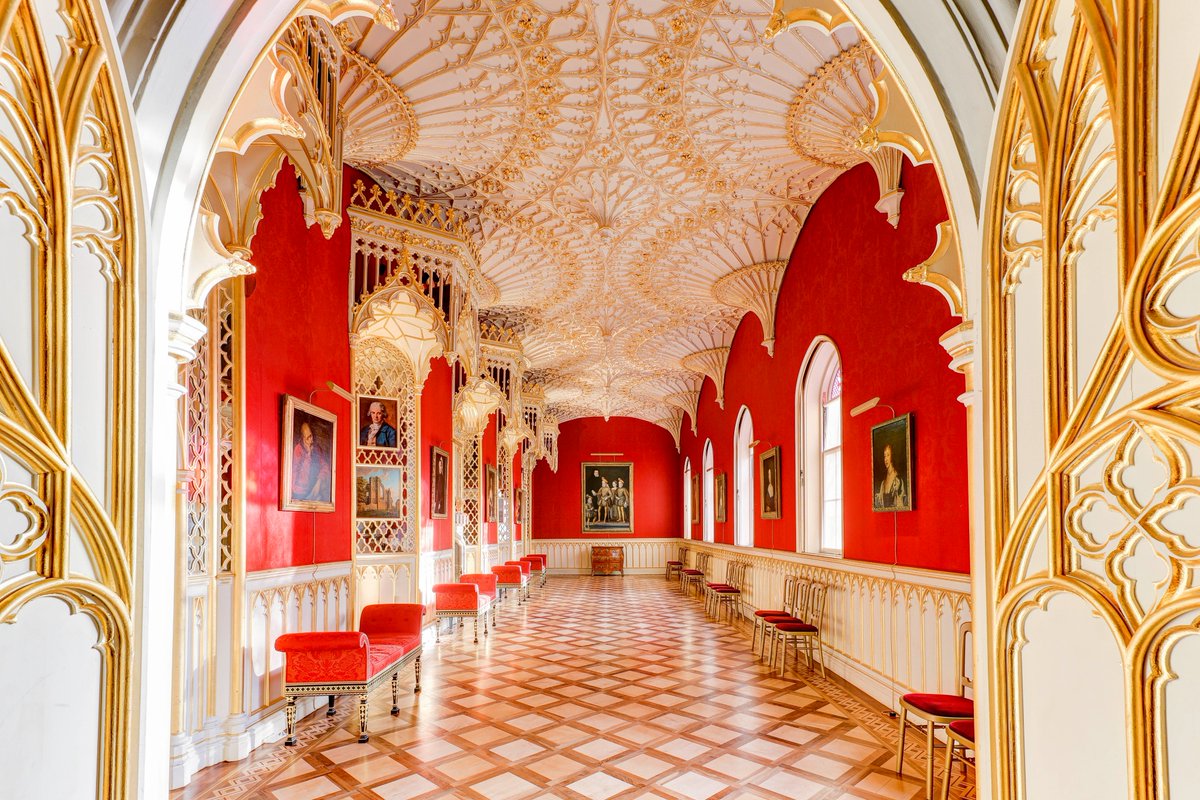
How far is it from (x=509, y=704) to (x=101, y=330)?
17.3ft

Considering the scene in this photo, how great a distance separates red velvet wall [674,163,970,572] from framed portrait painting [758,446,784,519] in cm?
16

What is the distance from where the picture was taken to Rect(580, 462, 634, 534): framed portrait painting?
22328 millimetres

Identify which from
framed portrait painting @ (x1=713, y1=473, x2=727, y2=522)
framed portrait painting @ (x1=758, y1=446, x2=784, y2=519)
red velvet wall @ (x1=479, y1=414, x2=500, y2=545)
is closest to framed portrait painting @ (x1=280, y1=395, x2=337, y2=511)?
framed portrait painting @ (x1=758, y1=446, x2=784, y2=519)

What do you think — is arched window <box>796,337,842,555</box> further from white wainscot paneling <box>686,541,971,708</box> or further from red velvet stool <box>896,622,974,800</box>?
red velvet stool <box>896,622,974,800</box>

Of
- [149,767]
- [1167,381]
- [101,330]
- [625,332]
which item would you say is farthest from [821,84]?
[625,332]

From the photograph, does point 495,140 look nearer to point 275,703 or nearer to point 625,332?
point 275,703

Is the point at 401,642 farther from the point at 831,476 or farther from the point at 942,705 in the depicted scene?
the point at 831,476

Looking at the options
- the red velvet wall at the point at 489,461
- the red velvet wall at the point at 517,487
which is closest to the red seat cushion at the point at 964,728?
the red velvet wall at the point at 489,461

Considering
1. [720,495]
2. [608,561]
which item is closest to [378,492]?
[720,495]

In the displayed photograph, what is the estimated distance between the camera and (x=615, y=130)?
21.2 ft

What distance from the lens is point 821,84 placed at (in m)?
5.39

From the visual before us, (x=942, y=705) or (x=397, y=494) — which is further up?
(x=397, y=494)

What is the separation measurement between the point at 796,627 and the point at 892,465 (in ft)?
6.99

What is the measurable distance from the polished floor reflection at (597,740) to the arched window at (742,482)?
4831 millimetres
